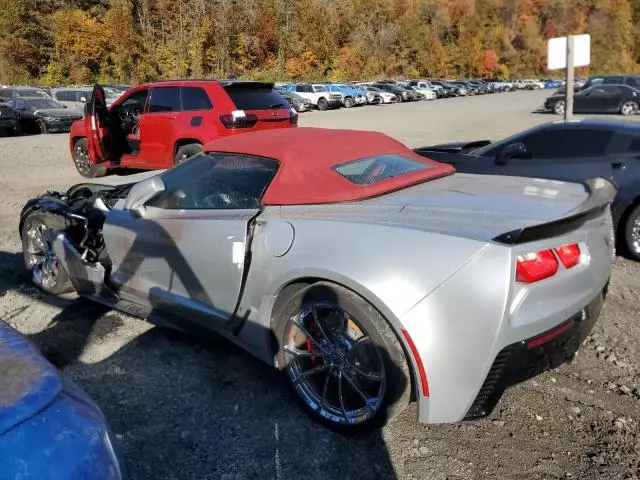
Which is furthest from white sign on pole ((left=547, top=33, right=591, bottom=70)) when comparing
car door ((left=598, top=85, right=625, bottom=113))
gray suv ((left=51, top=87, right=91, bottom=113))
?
car door ((left=598, top=85, right=625, bottom=113))

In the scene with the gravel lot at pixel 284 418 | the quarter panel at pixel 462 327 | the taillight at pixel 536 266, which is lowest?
the gravel lot at pixel 284 418

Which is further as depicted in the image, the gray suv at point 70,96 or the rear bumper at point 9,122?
the gray suv at point 70,96

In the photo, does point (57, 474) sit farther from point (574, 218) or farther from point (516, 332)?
point (574, 218)

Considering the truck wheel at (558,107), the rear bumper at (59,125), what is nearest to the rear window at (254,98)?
the rear bumper at (59,125)

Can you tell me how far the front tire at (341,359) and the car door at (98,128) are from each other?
7284mm

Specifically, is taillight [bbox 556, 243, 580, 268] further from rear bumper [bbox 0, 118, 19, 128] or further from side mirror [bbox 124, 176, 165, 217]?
rear bumper [bbox 0, 118, 19, 128]

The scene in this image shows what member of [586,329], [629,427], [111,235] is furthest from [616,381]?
[111,235]

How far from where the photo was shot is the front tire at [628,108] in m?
23.2

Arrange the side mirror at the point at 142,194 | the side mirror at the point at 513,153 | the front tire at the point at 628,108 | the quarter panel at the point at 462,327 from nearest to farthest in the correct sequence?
1. the quarter panel at the point at 462,327
2. the side mirror at the point at 142,194
3. the side mirror at the point at 513,153
4. the front tire at the point at 628,108

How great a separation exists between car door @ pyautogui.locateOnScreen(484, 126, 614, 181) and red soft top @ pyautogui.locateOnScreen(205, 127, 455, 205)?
2499mm

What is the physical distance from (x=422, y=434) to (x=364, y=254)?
97cm

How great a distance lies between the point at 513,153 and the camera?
5949 millimetres

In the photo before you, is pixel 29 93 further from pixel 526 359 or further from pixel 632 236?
pixel 526 359

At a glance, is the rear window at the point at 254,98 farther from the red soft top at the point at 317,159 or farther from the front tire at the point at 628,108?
the front tire at the point at 628,108
